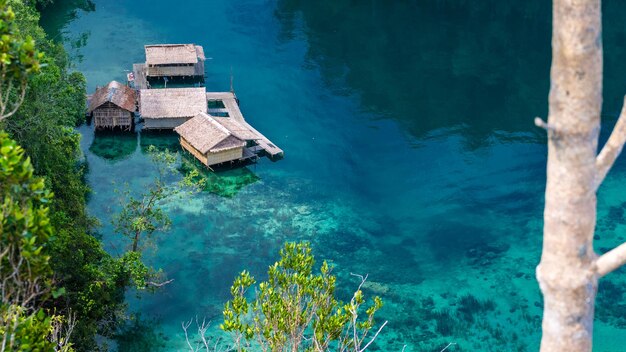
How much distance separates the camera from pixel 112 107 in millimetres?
31734

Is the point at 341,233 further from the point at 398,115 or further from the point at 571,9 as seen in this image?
the point at 571,9

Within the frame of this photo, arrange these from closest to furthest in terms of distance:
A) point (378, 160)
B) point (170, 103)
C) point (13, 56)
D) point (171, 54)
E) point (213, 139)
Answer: point (13, 56)
point (213, 139)
point (378, 160)
point (170, 103)
point (171, 54)

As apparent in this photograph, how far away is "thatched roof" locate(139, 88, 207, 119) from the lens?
31562 mm

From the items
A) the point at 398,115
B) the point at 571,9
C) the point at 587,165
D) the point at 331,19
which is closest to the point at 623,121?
the point at 587,165

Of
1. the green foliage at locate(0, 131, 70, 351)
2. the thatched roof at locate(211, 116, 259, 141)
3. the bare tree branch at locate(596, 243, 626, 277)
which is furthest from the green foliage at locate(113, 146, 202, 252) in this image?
the bare tree branch at locate(596, 243, 626, 277)

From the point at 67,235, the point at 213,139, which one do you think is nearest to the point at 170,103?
the point at 213,139

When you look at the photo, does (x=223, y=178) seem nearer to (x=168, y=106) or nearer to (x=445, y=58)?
(x=168, y=106)

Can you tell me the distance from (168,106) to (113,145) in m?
2.84

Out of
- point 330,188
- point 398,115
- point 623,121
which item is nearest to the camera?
point 623,121

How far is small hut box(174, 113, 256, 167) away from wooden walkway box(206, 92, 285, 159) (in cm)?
67

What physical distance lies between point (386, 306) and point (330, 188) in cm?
712

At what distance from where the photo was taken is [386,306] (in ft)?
76.6

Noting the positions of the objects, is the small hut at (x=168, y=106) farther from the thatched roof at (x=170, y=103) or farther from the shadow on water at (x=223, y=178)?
the shadow on water at (x=223, y=178)

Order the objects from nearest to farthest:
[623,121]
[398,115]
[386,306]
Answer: [623,121], [386,306], [398,115]
